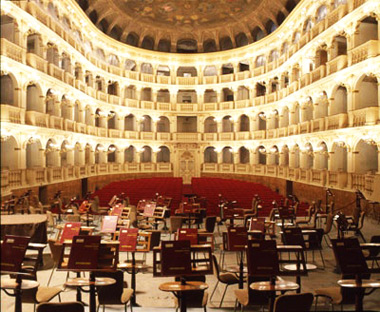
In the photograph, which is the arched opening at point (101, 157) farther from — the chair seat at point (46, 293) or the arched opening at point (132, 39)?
the chair seat at point (46, 293)

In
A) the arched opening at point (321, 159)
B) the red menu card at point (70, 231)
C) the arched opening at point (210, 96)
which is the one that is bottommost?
the red menu card at point (70, 231)

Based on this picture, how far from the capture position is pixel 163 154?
46.2 m

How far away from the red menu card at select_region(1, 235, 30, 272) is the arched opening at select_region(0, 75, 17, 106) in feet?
6.71

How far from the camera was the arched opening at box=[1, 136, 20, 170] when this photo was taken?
5.82 metres

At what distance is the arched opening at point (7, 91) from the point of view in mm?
6074

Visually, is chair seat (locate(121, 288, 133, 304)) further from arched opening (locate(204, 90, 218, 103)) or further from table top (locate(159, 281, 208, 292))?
arched opening (locate(204, 90, 218, 103))

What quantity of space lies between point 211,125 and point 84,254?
4054cm

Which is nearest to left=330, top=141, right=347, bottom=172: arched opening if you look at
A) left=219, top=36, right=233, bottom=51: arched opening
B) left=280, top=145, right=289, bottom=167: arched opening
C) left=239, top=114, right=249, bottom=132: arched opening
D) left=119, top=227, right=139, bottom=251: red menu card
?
left=280, top=145, right=289, bottom=167: arched opening

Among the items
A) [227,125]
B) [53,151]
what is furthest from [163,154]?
[53,151]

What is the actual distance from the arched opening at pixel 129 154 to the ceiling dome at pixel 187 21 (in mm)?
11512

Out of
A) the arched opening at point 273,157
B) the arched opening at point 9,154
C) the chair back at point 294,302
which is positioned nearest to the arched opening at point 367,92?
the arched opening at point 273,157

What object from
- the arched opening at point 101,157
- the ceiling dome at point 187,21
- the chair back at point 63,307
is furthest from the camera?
the arched opening at point 101,157

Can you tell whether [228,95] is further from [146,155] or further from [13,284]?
[13,284]

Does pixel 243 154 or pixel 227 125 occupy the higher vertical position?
pixel 227 125
